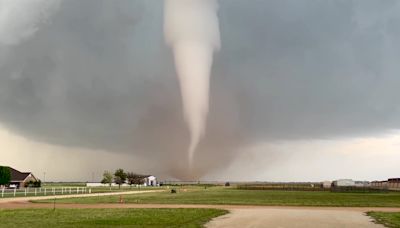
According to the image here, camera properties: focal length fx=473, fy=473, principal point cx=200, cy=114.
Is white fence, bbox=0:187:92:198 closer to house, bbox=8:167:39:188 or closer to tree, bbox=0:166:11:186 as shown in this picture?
tree, bbox=0:166:11:186

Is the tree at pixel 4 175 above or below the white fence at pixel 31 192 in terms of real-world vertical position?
above

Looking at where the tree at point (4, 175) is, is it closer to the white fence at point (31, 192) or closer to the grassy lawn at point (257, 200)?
the white fence at point (31, 192)

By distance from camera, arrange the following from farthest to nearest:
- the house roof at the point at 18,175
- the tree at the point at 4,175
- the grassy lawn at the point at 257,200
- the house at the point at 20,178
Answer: the house roof at the point at 18,175, the house at the point at 20,178, the tree at the point at 4,175, the grassy lawn at the point at 257,200

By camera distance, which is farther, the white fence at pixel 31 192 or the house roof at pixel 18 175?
the house roof at pixel 18 175

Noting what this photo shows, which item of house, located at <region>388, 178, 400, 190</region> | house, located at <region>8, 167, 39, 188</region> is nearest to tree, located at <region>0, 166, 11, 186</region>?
house, located at <region>8, 167, 39, 188</region>

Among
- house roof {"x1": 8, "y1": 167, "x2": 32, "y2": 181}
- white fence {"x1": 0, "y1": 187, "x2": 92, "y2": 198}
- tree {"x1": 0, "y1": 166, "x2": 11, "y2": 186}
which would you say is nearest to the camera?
white fence {"x1": 0, "y1": 187, "x2": 92, "y2": 198}

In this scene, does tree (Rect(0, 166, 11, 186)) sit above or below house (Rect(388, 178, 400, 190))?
above

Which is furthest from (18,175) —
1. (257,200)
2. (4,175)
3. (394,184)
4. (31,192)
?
(394,184)

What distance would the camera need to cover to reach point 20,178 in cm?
15538

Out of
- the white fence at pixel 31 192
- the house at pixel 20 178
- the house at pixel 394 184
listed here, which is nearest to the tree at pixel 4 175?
the house at pixel 20 178

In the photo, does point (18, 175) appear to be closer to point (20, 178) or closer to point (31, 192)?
point (20, 178)

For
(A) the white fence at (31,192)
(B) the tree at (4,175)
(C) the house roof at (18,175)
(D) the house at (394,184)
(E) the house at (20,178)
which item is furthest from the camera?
(D) the house at (394,184)

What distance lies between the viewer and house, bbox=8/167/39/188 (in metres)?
151

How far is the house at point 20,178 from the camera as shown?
15057 cm
